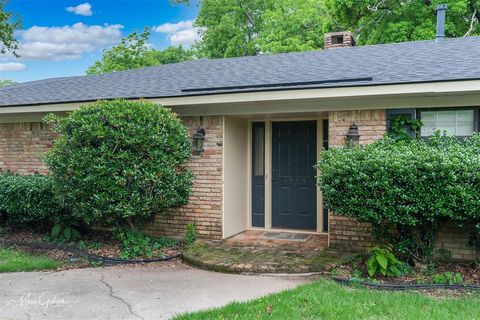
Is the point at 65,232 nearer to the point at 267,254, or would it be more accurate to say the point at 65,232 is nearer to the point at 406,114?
the point at 267,254

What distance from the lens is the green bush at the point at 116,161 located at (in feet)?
20.8

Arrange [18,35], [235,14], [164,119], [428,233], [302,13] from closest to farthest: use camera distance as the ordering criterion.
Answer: [428,233] < [164,119] < [18,35] < [302,13] < [235,14]

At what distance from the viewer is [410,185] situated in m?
5.21

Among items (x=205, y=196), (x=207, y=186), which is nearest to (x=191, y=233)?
(x=205, y=196)

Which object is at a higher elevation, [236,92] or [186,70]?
[186,70]

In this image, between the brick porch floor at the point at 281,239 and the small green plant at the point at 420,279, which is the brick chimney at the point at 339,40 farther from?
the small green plant at the point at 420,279

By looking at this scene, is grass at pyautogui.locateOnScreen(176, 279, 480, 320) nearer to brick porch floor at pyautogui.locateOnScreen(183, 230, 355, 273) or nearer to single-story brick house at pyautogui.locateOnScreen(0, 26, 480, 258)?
brick porch floor at pyautogui.locateOnScreen(183, 230, 355, 273)

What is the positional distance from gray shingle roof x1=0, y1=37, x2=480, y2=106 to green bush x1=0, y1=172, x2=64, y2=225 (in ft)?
5.30

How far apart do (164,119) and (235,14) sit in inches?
970

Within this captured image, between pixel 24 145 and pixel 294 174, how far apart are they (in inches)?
220

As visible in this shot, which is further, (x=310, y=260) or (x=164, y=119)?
(x=164, y=119)

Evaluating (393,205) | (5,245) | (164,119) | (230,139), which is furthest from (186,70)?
(393,205)

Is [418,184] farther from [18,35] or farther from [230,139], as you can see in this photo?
[18,35]

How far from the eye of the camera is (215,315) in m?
4.23
